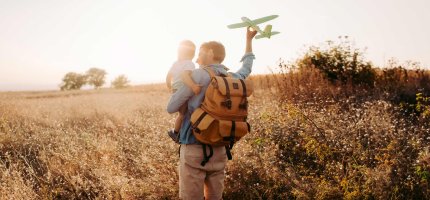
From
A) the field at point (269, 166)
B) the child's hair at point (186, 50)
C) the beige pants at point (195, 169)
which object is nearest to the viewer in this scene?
the beige pants at point (195, 169)

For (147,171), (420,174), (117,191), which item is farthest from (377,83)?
(117,191)

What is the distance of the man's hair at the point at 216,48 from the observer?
3160 millimetres

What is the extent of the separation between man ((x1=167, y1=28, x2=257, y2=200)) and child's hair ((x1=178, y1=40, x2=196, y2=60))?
34.1 inches

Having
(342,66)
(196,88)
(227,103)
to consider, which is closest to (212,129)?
(227,103)

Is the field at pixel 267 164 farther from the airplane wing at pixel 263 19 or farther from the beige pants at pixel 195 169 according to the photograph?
the airplane wing at pixel 263 19

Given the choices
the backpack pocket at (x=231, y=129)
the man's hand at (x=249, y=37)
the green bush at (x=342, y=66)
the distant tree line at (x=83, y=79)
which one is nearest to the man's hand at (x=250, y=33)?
the man's hand at (x=249, y=37)

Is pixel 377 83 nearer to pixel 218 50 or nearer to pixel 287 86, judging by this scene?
pixel 287 86

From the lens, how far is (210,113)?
9.98 ft

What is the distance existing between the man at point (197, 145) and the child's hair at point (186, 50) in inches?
34.1

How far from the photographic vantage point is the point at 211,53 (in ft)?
10.3

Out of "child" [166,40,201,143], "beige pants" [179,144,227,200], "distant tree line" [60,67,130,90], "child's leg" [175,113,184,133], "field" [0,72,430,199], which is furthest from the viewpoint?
"distant tree line" [60,67,130,90]

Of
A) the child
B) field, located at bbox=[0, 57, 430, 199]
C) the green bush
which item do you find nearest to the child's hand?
the child

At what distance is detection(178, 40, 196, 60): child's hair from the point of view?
407cm

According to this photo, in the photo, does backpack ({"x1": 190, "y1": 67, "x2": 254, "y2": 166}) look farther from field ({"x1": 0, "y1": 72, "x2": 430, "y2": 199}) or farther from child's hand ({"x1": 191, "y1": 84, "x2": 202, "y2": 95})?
field ({"x1": 0, "y1": 72, "x2": 430, "y2": 199})
